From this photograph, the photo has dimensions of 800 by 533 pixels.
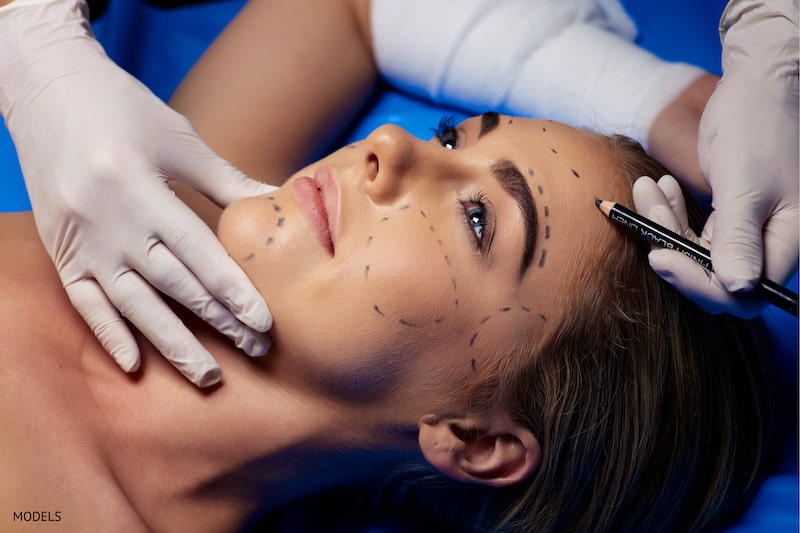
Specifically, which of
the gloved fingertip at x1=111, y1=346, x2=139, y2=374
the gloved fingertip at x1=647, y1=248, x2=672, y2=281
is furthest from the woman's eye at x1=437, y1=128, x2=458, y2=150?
the gloved fingertip at x1=111, y1=346, x2=139, y2=374

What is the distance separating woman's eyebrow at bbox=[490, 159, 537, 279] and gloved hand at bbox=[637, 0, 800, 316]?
0.66ft

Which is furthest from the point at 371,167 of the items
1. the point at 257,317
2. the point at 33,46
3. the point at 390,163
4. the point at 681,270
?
the point at 33,46

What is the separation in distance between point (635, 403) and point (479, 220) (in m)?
0.45

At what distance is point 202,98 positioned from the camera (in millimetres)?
2029

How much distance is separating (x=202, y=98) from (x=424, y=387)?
1053 mm

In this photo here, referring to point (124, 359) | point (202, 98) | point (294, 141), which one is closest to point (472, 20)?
point (294, 141)

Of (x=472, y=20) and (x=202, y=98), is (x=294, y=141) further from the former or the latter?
(x=472, y=20)

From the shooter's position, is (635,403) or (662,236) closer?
(662,236)

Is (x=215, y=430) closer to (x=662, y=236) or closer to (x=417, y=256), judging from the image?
(x=417, y=256)

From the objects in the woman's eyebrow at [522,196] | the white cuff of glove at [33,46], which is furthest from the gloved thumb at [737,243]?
the white cuff of glove at [33,46]

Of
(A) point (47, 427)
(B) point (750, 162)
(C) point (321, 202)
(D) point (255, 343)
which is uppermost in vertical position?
(B) point (750, 162)

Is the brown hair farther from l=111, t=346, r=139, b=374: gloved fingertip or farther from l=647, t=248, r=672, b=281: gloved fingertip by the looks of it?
l=111, t=346, r=139, b=374: gloved fingertip

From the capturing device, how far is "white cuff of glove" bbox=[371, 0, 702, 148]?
2.02m

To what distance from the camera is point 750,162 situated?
143cm
